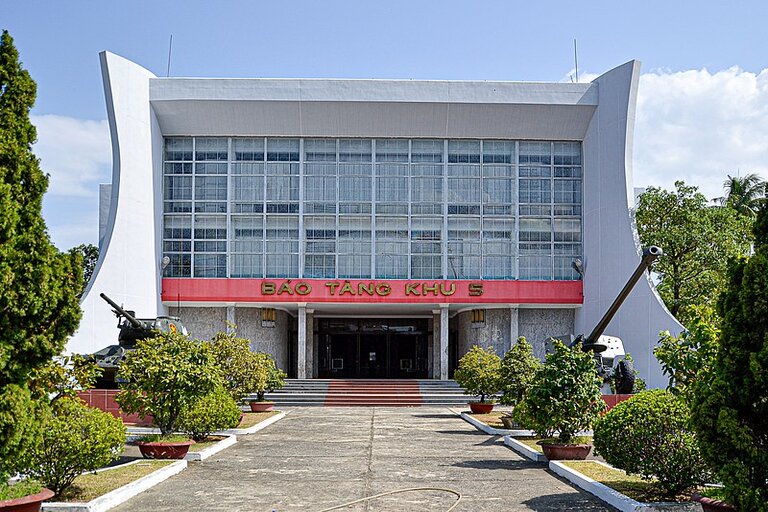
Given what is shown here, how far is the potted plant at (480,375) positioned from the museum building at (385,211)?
34.3ft

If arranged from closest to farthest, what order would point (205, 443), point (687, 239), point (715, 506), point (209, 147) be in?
1. point (715, 506)
2. point (205, 443)
3. point (687, 239)
4. point (209, 147)

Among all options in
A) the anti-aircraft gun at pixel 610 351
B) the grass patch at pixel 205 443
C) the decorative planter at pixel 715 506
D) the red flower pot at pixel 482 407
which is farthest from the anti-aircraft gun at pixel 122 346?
the decorative planter at pixel 715 506

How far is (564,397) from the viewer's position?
1548cm

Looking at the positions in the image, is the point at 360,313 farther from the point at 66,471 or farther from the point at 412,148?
the point at 66,471

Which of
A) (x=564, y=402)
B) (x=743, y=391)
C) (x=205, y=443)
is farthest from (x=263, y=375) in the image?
(x=743, y=391)

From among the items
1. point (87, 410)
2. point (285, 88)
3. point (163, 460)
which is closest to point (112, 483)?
point (87, 410)

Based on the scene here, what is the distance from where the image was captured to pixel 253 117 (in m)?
37.8

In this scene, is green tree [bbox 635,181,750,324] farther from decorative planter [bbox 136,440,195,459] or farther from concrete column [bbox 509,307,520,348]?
decorative planter [bbox 136,440,195,459]

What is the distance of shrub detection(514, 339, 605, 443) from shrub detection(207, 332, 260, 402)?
32.3 feet

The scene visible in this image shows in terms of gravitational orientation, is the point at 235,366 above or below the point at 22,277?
below

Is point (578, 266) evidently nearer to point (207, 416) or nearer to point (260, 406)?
point (260, 406)

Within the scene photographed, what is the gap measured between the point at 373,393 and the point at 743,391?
94.5ft

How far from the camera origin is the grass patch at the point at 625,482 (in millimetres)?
10969

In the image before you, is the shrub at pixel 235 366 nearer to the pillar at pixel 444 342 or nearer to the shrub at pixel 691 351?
the shrub at pixel 691 351
